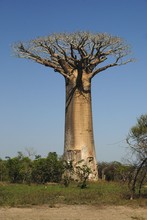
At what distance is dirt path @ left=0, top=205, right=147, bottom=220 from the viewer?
8.12 meters

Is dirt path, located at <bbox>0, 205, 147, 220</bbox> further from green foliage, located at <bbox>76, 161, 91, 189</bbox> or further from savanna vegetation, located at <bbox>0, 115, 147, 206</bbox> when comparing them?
green foliage, located at <bbox>76, 161, 91, 189</bbox>

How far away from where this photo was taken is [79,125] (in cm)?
2045

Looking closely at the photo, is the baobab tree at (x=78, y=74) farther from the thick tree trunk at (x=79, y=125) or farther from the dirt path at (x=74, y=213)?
the dirt path at (x=74, y=213)

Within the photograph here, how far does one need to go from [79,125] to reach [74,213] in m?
11.9

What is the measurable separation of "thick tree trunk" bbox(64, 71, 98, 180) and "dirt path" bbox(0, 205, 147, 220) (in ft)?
35.4

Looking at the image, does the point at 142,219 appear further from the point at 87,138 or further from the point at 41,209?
the point at 87,138

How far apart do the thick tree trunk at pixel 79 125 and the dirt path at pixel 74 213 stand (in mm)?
10798

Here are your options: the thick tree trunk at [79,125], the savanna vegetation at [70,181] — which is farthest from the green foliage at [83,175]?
the thick tree trunk at [79,125]

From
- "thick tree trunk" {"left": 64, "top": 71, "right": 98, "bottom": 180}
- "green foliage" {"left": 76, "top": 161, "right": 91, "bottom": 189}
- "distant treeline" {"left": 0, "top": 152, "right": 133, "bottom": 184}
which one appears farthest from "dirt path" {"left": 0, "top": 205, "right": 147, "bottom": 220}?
"thick tree trunk" {"left": 64, "top": 71, "right": 98, "bottom": 180}

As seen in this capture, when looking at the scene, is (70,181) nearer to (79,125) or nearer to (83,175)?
(83,175)

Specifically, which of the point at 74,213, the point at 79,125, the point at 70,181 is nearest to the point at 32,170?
the point at 70,181

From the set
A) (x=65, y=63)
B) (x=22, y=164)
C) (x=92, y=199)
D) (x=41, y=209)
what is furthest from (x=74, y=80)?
(x=41, y=209)

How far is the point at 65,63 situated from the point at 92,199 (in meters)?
11.4

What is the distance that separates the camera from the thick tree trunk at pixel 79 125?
20359mm
